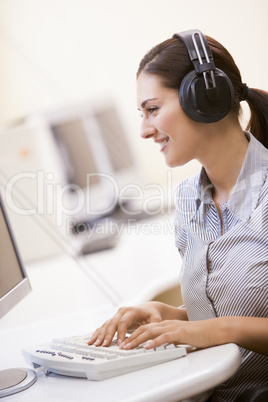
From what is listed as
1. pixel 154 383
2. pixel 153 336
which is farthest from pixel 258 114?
pixel 154 383

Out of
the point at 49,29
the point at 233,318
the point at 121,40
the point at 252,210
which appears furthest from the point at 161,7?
the point at 233,318

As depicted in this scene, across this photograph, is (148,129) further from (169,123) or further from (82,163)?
(82,163)

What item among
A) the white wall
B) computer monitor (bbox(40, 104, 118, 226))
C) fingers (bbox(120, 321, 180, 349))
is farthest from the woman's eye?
the white wall

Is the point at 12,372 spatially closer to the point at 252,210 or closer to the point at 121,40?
the point at 252,210

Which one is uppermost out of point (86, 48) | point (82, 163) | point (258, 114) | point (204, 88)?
point (86, 48)

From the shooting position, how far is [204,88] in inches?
40.0

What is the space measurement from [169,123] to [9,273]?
1.49 ft

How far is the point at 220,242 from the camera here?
999 mm

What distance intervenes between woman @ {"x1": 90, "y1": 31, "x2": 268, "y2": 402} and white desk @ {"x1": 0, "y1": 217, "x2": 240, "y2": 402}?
0.11 metres

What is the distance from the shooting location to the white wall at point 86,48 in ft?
8.88

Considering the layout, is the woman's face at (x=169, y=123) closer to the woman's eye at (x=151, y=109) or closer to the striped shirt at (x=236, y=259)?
the woman's eye at (x=151, y=109)

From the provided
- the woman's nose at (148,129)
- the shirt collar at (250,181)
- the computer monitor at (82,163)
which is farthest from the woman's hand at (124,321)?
the computer monitor at (82,163)

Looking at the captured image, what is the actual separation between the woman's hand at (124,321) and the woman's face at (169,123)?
1.05ft

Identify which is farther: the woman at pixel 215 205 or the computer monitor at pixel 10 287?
the woman at pixel 215 205
